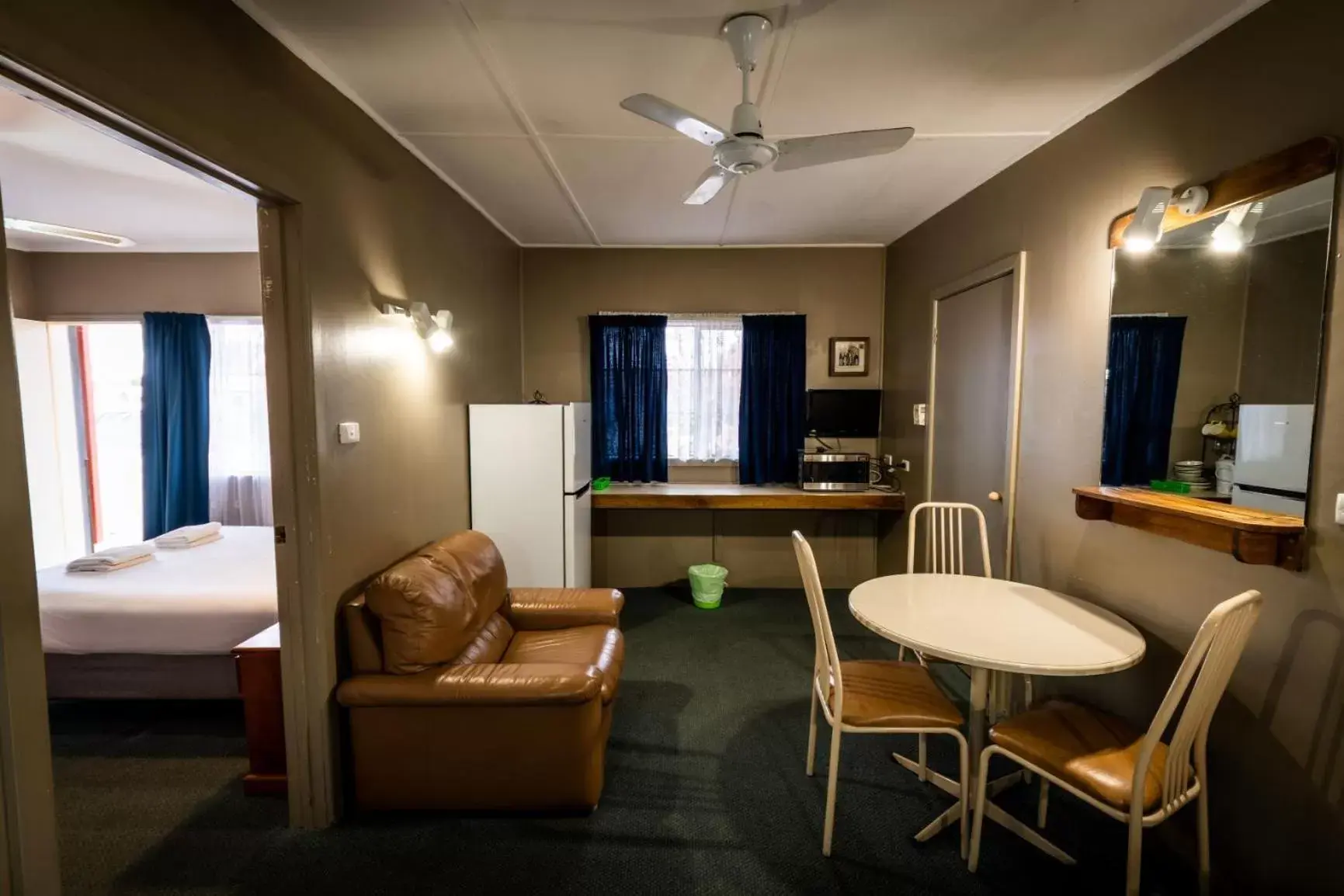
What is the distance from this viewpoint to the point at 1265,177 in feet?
4.99

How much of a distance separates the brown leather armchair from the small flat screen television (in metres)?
2.81

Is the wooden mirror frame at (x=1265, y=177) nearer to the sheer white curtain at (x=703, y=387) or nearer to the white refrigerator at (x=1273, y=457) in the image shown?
the white refrigerator at (x=1273, y=457)

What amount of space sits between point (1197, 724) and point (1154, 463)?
2.82ft

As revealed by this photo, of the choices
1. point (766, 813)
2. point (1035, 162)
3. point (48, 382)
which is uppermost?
point (1035, 162)

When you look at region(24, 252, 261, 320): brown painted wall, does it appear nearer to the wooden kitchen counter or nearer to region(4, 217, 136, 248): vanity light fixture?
region(4, 217, 136, 248): vanity light fixture

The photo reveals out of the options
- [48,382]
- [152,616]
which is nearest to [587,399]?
[152,616]

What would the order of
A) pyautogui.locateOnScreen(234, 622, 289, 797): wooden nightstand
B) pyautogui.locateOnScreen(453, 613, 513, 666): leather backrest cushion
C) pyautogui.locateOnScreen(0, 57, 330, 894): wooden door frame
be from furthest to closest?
pyautogui.locateOnScreen(453, 613, 513, 666): leather backrest cushion
pyautogui.locateOnScreen(234, 622, 289, 797): wooden nightstand
pyautogui.locateOnScreen(0, 57, 330, 894): wooden door frame

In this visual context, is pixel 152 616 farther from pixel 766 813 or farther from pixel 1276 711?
pixel 1276 711

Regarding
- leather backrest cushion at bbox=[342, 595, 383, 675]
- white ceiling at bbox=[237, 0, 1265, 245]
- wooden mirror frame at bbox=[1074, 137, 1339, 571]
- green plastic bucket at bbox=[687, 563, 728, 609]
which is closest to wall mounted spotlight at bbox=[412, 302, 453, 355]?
white ceiling at bbox=[237, 0, 1265, 245]

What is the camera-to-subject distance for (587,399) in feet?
14.2

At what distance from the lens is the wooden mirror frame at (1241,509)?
56.0 inches

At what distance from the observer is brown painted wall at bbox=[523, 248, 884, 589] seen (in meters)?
4.22

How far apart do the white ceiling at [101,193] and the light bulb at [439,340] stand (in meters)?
0.90

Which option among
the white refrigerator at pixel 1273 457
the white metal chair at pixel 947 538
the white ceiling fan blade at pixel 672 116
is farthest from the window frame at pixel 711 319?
the white refrigerator at pixel 1273 457
